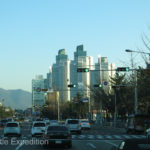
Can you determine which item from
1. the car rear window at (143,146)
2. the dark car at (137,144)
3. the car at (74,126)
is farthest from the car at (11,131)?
the car rear window at (143,146)

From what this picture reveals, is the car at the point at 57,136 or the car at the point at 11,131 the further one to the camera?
the car at the point at 11,131

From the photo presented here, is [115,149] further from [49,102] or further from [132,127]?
[49,102]

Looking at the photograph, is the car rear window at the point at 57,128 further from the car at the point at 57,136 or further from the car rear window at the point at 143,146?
the car rear window at the point at 143,146

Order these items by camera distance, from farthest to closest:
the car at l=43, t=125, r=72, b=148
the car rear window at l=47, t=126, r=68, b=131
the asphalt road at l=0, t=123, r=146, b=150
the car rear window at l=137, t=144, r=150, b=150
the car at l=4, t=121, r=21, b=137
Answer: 1. the car at l=4, t=121, r=21, b=137
2. the asphalt road at l=0, t=123, r=146, b=150
3. the car rear window at l=47, t=126, r=68, b=131
4. the car at l=43, t=125, r=72, b=148
5. the car rear window at l=137, t=144, r=150, b=150

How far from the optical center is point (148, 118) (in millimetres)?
43562

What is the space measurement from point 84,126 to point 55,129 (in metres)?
35.9

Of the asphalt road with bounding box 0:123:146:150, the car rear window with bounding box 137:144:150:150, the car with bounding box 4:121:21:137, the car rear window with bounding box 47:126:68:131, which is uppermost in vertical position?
the car rear window with bounding box 137:144:150:150

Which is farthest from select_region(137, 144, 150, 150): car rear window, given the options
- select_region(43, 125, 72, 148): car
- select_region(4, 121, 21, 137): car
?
select_region(4, 121, 21, 137): car

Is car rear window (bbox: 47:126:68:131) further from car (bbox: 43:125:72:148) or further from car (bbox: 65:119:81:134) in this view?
car (bbox: 65:119:81:134)

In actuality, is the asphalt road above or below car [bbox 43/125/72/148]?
below

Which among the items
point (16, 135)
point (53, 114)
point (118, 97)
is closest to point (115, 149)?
point (16, 135)

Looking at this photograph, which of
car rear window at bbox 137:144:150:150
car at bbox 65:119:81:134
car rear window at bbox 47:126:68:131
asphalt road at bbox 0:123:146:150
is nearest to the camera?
car rear window at bbox 137:144:150:150

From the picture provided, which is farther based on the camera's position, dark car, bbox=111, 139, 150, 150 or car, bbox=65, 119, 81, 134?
car, bbox=65, 119, 81, 134

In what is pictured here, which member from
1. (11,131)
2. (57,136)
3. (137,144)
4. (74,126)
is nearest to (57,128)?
(57,136)
